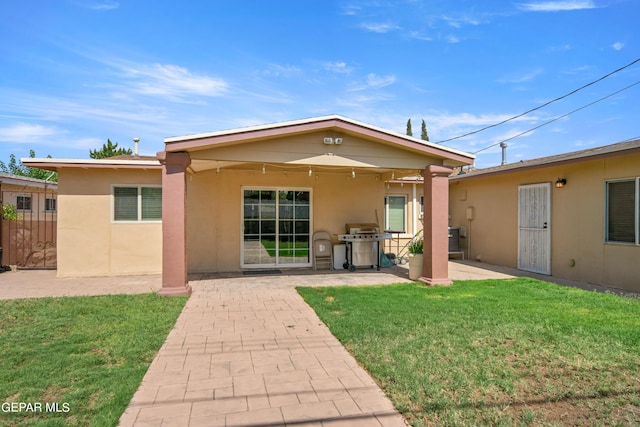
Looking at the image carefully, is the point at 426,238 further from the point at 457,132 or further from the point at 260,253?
the point at 457,132

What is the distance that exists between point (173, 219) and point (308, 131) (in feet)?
9.75

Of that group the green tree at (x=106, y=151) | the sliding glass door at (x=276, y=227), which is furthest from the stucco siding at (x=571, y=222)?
the green tree at (x=106, y=151)

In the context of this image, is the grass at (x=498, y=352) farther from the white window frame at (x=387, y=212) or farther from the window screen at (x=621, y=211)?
the white window frame at (x=387, y=212)

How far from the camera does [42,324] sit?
4832 mm

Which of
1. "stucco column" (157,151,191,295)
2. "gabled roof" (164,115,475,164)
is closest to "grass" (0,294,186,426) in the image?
"stucco column" (157,151,191,295)

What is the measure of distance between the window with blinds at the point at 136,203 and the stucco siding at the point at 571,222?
9.24 meters

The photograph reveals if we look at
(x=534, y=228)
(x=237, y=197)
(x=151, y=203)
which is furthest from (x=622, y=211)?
(x=151, y=203)

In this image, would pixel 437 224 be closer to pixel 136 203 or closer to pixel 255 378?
pixel 255 378

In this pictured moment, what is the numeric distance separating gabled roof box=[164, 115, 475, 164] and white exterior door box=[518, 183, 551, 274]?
3.06 meters

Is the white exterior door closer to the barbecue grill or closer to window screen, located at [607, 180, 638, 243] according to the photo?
window screen, located at [607, 180, 638, 243]

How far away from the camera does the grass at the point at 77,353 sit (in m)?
2.72

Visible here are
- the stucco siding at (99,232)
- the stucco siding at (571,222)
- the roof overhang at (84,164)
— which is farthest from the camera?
the stucco siding at (99,232)

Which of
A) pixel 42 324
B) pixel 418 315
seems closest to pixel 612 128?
pixel 418 315

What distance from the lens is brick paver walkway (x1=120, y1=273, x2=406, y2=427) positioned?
2678mm
